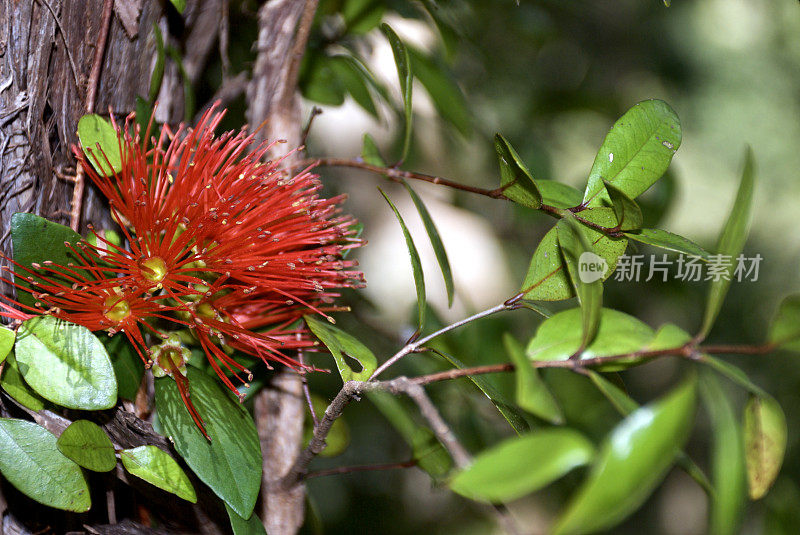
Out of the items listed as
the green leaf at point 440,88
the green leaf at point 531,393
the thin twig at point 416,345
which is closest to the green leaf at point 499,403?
the thin twig at point 416,345

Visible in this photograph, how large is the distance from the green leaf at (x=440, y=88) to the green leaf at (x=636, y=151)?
0.38 meters

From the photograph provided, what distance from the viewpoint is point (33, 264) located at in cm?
49

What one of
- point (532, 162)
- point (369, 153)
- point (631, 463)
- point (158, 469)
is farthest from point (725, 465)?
point (532, 162)

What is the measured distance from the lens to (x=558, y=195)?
0.56 metres

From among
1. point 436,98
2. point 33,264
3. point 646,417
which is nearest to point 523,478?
point 646,417

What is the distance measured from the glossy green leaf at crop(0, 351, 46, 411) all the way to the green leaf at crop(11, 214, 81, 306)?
5 cm

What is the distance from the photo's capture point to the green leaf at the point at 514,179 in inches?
19.3

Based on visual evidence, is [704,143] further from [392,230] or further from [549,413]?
[549,413]

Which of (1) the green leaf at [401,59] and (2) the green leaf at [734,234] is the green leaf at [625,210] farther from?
(1) the green leaf at [401,59]

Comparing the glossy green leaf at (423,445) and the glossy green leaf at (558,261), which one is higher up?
the glossy green leaf at (558,261)

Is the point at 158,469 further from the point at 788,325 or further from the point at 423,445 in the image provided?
the point at 788,325

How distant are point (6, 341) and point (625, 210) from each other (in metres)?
0.47

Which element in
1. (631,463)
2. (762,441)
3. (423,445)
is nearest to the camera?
(631,463)

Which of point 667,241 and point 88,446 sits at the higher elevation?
point 667,241
